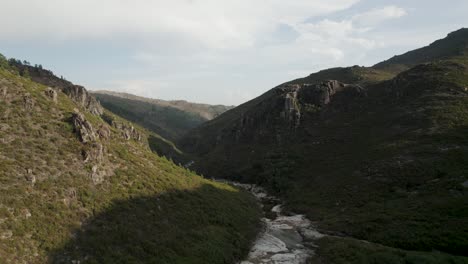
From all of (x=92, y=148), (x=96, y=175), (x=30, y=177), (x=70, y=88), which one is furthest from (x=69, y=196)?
(x=70, y=88)

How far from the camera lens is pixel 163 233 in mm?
41375

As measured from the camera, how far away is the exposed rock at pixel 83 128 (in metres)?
48.7

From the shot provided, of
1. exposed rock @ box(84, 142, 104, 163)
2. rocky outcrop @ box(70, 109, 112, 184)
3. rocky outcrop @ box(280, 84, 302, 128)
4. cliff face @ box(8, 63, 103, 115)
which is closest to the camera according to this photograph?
rocky outcrop @ box(70, 109, 112, 184)

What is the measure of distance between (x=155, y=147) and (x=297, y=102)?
242 ft

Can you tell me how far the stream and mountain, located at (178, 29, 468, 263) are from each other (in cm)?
263

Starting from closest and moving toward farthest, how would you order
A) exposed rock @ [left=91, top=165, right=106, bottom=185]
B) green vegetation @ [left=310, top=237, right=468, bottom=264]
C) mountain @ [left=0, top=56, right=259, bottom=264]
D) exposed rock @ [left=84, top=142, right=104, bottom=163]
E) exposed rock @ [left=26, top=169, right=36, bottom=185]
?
mountain @ [left=0, top=56, right=259, bottom=264] < exposed rock @ [left=26, top=169, right=36, bottom=185] < green vegetation @ [left=310, top=237, right=468, bottom=264] < exposed rock @ [left=91, top=165, right=106, bottom=185] < exposed rock @ [left=84, top=142, right=104, bottom=163]

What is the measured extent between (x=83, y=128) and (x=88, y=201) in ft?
44.3

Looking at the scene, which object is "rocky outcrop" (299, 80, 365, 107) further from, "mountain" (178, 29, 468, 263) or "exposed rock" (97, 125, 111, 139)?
"exposed rock" (97, 125, 111, 139)

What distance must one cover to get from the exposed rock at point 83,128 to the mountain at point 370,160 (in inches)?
1421

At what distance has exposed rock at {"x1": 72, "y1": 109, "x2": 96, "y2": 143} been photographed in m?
48.7

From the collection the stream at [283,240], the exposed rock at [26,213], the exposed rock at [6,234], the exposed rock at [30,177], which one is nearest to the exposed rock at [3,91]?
the exposed rock at [30,177]

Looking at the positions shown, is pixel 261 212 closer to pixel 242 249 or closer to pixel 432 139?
pixel 242 249

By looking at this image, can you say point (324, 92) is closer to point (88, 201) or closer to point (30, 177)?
point (88, 201)

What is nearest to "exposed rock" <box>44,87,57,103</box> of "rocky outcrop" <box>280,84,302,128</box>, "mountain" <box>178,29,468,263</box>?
"mountain" <box>178,29,468,263</box>
